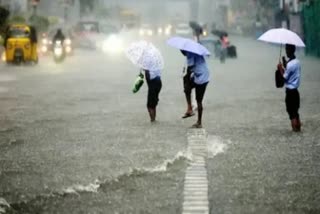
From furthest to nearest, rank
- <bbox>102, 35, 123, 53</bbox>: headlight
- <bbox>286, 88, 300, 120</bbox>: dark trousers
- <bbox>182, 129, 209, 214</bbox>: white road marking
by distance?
1. <bbox>102, 35, 123, 53</bbox>: headlight
2. <bbox>286, 88, 300, 120</bbox>: dark trousers
3. <bbox>182, 129, 209, 214</bbox>: white road marking

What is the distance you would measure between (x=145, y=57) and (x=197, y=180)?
524 cm

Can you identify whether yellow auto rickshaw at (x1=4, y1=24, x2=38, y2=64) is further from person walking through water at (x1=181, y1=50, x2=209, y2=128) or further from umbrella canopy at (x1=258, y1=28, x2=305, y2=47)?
umbrella canopy at (x1=258, y1=28, x2=305, y2=47)

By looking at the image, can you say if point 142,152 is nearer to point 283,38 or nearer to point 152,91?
point 152,91

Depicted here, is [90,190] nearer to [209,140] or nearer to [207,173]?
[207,173]

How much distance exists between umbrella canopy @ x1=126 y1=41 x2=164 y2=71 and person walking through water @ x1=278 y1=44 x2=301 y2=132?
2561 millimetres

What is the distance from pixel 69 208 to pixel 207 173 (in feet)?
7.37

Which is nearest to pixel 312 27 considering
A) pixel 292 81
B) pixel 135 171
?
pixel 292 81

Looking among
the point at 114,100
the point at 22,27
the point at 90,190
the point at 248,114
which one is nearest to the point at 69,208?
the point at 90,190

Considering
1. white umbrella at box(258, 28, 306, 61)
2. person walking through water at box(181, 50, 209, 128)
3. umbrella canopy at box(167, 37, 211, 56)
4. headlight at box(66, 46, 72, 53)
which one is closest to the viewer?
white umbrella at box(258, 28, 306, 61)

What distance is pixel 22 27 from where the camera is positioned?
100.0ft

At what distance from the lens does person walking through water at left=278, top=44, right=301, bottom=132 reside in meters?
11.7

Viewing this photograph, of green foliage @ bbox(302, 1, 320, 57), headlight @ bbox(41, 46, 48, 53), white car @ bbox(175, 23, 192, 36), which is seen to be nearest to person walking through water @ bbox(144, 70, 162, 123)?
green foliage @ bbox(302, 1, 320, 57)

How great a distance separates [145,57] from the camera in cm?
1309

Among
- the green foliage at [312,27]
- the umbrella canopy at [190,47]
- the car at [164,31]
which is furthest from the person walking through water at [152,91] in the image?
the car at [164,31]
